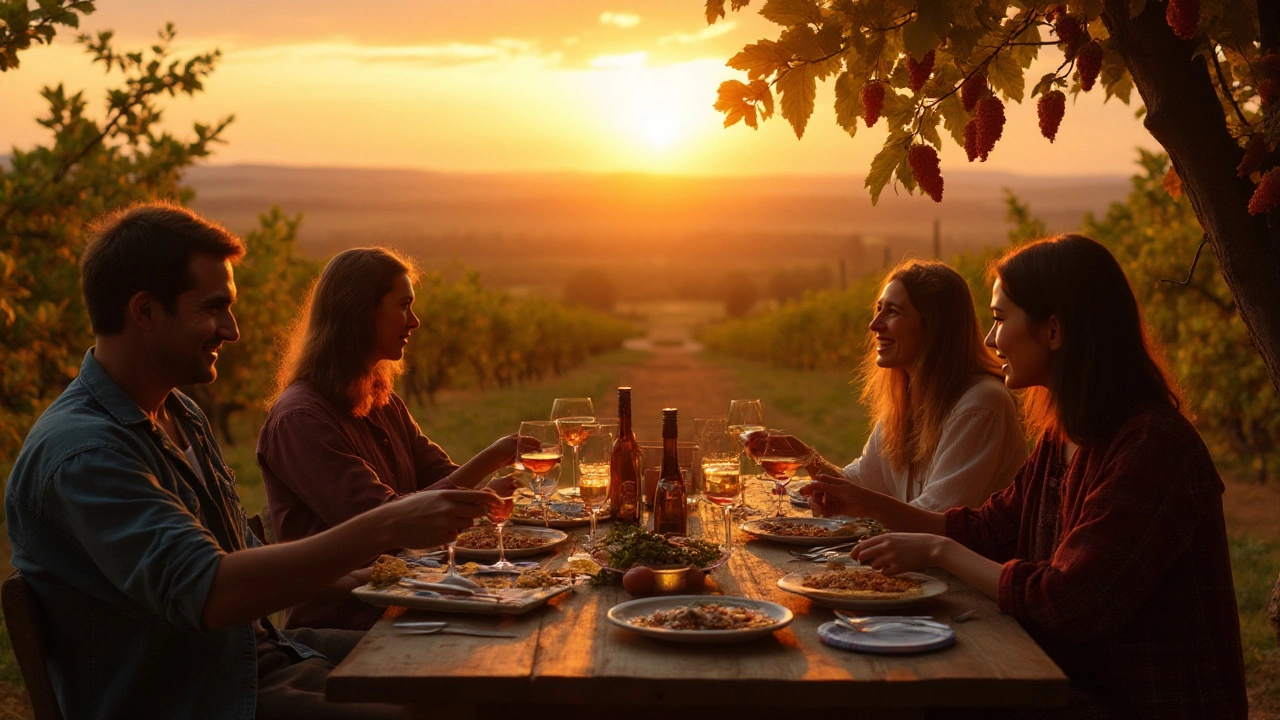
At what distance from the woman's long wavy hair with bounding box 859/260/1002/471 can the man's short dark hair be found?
91.7 inches

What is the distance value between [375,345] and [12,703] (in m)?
2.30

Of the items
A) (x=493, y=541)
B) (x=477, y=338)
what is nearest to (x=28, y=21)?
(x=493, y=541)

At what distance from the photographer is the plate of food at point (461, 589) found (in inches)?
90.9

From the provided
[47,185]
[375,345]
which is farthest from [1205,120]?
[47,185]

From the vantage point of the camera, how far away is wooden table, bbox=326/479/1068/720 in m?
1.92

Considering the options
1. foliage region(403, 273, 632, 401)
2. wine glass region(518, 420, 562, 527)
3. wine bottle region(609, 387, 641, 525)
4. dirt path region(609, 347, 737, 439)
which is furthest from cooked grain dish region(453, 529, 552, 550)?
foliage region(403, 273, 632, 401)

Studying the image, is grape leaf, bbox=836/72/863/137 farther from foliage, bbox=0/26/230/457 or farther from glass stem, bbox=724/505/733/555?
foliage, bbox=0/26/230/457

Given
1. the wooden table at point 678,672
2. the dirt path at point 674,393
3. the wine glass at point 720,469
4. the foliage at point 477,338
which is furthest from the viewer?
the foliage at point 477,338

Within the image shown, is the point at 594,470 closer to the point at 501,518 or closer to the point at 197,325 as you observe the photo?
the point at 501,518

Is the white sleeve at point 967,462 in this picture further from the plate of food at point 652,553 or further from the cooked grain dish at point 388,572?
the cooked grain dish at point 388,572

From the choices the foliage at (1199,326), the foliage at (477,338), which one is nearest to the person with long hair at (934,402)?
the foliage at (1199,326)

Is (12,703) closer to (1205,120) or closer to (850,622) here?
(850,622)

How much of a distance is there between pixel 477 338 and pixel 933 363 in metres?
19.7

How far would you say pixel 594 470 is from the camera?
2.82m
